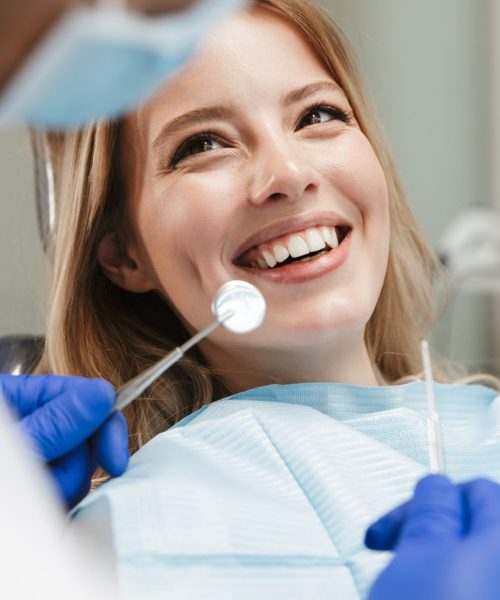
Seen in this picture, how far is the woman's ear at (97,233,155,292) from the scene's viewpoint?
132 centimetres

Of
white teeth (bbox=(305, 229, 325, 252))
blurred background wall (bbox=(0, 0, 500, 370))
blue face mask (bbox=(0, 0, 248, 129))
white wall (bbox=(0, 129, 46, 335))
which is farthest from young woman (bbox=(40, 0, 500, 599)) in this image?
blurred background wall (bbox=(0, 0, 500, 370))

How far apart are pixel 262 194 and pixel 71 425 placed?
0.38 metres

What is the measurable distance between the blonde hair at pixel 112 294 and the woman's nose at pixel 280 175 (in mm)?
261

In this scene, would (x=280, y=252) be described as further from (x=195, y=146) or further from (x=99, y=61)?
(x=99, y=61)

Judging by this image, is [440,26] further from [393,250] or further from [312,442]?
[312,442]

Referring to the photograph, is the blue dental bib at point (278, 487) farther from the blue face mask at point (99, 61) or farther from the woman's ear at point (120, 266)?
the blue face mask at point (99, 61)

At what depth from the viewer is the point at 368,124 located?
1.40 m

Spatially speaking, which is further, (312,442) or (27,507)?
(312,442)

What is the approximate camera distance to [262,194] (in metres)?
1.07

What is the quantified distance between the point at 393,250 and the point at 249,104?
53 cm

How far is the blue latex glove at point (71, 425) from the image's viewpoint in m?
0.89

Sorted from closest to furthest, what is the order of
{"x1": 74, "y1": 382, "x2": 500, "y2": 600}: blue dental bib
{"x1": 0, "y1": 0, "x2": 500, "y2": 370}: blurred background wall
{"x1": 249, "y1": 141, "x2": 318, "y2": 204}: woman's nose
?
{"x1": 74, "y1": 382, "x2": 500, "y2": 600}: blue dental bib
{"x1": 249, "y1": 141, "x2": 318, "y2": 204}: woman's nose
{"x1": 0, "y1": 0, "x2": 500, "y2": 370}: blurred background wall

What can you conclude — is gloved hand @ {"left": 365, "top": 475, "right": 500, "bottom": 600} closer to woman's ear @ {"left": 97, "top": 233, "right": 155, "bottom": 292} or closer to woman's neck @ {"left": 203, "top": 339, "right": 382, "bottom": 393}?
woman's neck @ {"left": 203, "top": 339, "right": 382, "bottom": 393}

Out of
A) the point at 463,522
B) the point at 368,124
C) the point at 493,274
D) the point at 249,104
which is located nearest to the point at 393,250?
the point at 368,124
